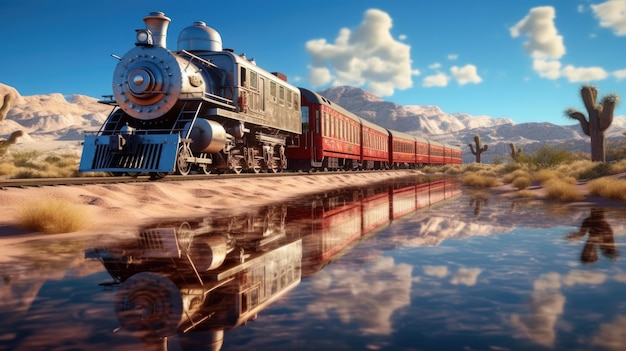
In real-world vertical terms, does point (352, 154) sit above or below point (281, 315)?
above

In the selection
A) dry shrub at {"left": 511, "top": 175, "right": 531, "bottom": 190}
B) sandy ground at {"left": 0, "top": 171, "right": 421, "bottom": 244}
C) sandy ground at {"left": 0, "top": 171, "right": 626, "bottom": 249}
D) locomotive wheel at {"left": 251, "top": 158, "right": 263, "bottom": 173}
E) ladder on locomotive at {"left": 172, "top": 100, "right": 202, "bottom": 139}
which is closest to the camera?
sandy ground at {"left": 0, "top": 171, "right": 626, "bottom": 249}

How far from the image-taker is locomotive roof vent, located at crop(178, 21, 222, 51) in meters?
15.1

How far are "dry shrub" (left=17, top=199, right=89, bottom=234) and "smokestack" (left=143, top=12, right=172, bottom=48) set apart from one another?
8.49 m

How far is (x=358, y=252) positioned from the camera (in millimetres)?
4715

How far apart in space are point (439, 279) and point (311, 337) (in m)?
1.56

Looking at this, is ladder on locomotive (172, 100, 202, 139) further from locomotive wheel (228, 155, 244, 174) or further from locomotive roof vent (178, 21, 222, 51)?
locomotive roof vent (178, 21, 222, 51)

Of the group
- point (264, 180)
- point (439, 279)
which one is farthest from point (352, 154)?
point (439, 279)

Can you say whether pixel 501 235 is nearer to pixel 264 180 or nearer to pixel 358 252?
pixel 358 252

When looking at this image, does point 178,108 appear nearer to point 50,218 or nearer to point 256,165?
point 256,165

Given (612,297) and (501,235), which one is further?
(501,235)

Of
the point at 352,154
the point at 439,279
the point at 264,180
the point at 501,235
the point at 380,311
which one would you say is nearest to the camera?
the point at 380,311

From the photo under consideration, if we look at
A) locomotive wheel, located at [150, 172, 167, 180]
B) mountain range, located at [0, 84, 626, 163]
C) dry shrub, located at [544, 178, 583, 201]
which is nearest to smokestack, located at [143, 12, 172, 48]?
locomotive wheel, located at [150, 172, 167, 180]

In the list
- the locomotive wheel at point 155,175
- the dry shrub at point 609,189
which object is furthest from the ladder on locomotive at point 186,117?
the dry shrub at point 609,189

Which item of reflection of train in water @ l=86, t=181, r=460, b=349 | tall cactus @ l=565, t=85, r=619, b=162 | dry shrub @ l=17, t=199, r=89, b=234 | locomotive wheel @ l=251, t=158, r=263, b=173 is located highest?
tall cactus @ l=565, t=85, r=619, b=162
